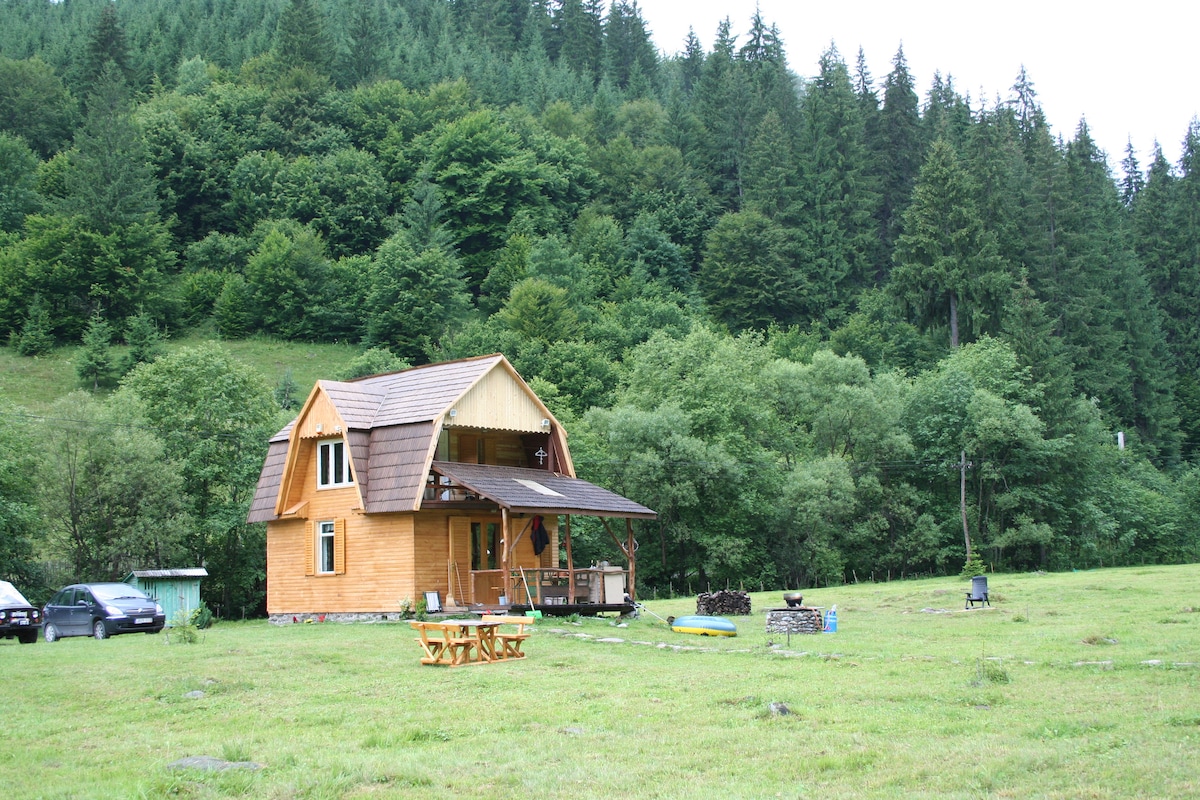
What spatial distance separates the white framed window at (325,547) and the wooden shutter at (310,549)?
4.4 inches

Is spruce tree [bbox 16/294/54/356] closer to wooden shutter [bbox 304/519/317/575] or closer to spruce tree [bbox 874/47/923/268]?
wooden shutter [bbox 304/519/317/575]

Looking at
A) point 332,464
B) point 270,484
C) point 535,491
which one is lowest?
point 535,491

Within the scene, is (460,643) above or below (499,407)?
below

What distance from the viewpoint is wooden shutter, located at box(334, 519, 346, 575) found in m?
30.0

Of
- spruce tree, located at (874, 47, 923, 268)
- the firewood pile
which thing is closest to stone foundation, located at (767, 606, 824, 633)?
the firewood pile

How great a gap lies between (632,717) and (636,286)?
69.1 meters

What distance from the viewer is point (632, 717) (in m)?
12.6

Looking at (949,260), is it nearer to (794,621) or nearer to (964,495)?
(964,495)

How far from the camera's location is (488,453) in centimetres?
3234

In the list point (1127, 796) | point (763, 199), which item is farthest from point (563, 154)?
point (1127, 796)

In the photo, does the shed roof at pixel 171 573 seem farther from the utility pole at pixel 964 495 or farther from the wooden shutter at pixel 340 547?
the utility pole at pixel 964 495

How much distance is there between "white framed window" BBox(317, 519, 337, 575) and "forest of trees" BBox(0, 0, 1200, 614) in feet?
28.3

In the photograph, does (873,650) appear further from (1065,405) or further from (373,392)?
(1065,405)

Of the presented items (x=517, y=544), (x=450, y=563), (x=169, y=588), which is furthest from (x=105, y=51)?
(x=517, y=544)
